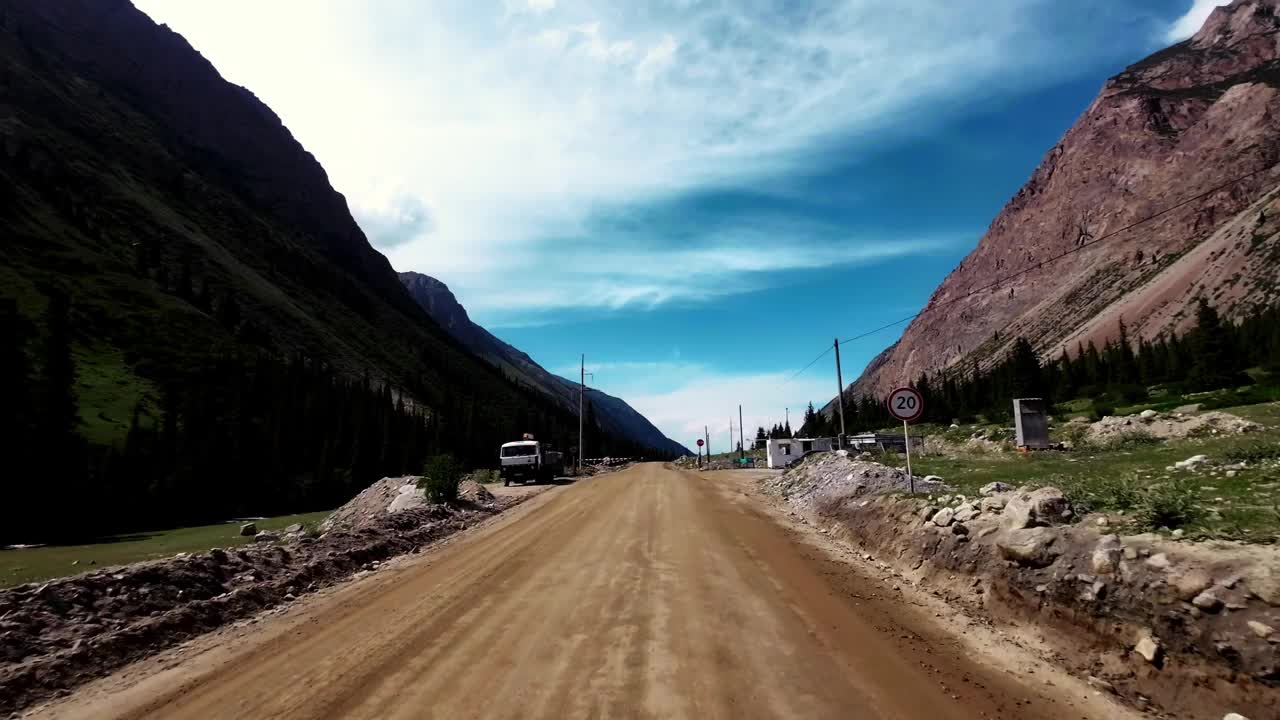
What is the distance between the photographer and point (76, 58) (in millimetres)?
188000

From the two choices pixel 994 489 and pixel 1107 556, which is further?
pixel 994 489

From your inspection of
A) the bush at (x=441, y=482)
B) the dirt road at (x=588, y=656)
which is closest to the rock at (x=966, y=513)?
the dirt road at (x=588, y=656)

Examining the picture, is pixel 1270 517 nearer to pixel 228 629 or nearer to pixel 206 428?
pixel 228 629

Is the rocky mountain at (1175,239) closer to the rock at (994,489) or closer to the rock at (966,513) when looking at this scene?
the rock at (994,489)

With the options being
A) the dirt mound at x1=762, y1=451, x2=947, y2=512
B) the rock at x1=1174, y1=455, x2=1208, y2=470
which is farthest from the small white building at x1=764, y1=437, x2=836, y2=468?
the rock at x1=1174, y1=455, x2=1208, y2=470

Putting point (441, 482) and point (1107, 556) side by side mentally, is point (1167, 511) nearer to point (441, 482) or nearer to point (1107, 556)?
point (1107, 556)

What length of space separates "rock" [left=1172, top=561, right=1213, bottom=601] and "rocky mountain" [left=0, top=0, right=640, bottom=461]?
8251 cm

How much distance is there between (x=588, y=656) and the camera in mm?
6578

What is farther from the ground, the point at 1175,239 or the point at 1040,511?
the point at 1175,239

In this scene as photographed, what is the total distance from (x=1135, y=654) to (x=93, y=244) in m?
150

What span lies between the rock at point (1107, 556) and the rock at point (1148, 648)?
0.82 meters

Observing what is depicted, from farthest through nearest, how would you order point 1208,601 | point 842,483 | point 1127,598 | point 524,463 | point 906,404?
point 524,463, point 842,483, point 906,404, point 1127,598, point 1208,601

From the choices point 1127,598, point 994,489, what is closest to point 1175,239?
point 994,489

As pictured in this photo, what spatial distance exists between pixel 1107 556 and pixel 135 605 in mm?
12092
